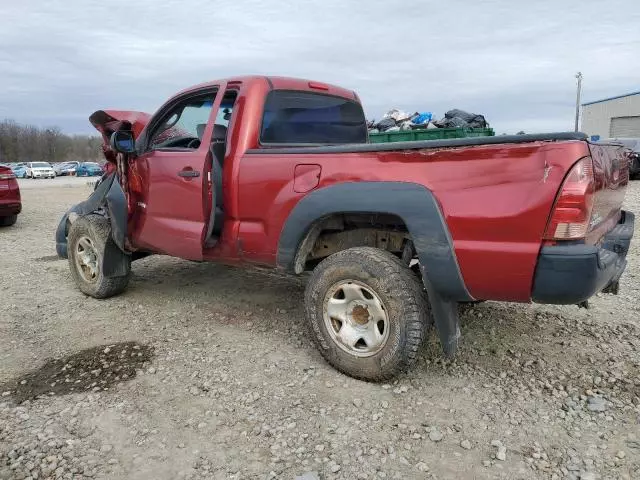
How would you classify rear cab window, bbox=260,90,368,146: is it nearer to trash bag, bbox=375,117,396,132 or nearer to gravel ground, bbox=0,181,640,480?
gravel ground, bbox=0,181,640,480

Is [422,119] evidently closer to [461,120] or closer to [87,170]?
[461,120]

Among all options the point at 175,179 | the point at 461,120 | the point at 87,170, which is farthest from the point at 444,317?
the point at 87,170

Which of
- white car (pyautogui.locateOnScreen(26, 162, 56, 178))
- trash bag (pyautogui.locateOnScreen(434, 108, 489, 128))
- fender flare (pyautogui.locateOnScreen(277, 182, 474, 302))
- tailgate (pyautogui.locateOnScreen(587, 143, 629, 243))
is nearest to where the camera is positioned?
tailgate (pyautogui.locateOnScreen(587, 143, 629, 243))

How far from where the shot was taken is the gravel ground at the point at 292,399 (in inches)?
96.6

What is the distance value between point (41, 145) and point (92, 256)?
90288 mm

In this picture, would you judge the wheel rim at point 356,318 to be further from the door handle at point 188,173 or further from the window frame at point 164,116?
the window frame at point 164,116

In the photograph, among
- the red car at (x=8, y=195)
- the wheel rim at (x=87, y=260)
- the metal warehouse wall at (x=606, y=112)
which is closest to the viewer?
the wheel rim at (x=87, y=260)

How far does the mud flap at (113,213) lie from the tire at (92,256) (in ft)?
0.17

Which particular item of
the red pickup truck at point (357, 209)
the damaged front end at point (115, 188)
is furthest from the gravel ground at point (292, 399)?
the damaged front end at point (115, 188)

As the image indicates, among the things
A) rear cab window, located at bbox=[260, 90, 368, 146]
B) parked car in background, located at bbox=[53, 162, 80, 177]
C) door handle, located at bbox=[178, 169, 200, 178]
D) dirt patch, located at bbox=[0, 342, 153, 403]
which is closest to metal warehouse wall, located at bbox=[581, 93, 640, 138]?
rear cab window, located at bbox=[260, 90, 368, 146]

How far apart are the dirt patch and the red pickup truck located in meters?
0.88

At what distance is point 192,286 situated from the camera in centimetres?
550

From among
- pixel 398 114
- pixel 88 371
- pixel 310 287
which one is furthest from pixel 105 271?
pixel 398 114

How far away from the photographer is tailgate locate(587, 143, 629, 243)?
8.80 ft
